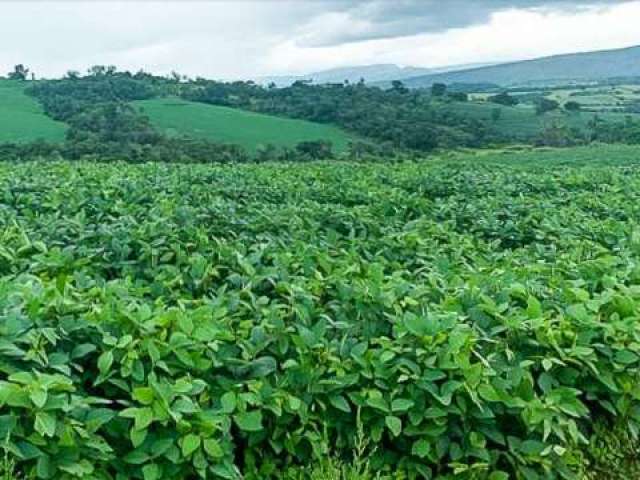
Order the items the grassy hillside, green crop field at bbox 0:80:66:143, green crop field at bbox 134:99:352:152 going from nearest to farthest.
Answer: green crop field at bbox 0:80:66:143 → green crop field at bbox 134:99:352:152 → the grassy hillside

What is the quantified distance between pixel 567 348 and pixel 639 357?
1.07 ft

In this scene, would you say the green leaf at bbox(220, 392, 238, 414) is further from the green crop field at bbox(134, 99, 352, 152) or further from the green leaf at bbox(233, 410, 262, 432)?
the green crop field at bbox(134, 99, 352, 152)

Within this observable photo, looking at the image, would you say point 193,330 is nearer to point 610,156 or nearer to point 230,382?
point 230,382

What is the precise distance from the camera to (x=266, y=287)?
3.67 m

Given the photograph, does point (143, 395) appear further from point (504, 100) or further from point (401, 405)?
point (504, 100)

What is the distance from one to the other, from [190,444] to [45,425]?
448 mm

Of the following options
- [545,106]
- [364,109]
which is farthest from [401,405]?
[545,106]

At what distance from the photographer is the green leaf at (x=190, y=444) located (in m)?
2.44

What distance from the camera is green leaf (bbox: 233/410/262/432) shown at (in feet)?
8.63

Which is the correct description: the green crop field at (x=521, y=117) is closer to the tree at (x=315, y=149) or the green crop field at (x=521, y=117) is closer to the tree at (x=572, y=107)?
the tree at (x=572, y=107)

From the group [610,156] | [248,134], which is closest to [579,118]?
[610,156]

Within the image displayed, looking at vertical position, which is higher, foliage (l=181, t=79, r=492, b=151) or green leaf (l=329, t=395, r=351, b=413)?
green leaf (l=329, t=395, r=351, b=413)

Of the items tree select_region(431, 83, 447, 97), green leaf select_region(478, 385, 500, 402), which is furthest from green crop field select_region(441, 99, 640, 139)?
green leaf select_region(478, 385, 500, 402)

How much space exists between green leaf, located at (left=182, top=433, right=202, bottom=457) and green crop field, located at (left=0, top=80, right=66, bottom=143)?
40.7 m
